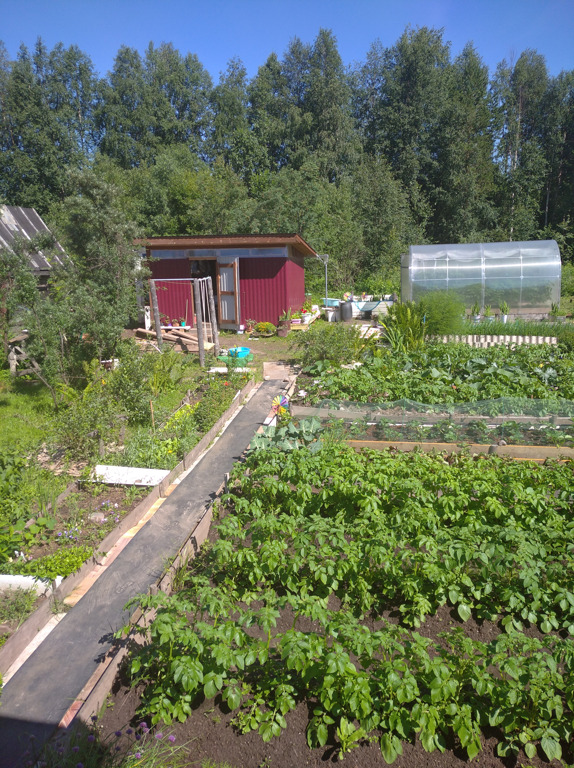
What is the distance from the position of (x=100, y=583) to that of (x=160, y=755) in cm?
197

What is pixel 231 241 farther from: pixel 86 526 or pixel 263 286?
pixel 86 526

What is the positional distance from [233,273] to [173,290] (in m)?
1.97

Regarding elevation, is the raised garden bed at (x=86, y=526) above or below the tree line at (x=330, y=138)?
below

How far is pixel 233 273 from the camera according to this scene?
15.8m

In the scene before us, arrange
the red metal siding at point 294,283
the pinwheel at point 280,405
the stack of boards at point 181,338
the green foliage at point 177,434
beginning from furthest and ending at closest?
the red metal siding at point 294,283
the stack of boards at point 181,338
the pinwheel at point 280,405
the green foliage at point 177,434

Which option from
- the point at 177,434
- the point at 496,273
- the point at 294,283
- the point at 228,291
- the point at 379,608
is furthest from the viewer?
the point at 294,283

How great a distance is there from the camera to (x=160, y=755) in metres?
2.83

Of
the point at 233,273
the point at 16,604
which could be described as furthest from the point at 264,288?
the point at 16,604

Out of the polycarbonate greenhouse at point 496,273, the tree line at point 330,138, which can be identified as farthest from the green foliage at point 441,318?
the tree line at point 330,138

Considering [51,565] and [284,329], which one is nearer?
[51,565]

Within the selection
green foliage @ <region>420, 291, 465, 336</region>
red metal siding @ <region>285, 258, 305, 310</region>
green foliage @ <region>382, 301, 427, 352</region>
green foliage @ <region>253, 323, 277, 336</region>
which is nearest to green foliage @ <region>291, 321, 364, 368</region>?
green foliage @ <region>382, 301, 427, 352</region>

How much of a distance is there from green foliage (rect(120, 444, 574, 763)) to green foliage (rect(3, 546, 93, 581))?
0.95 metres

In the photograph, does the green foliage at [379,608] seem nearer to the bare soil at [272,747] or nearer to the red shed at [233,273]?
the bare soil at [272,747]

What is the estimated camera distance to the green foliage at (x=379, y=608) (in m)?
2.77
